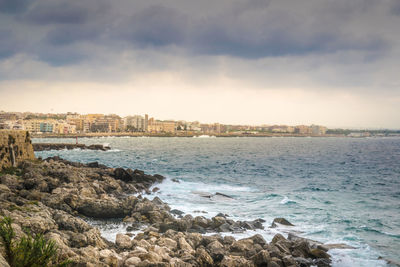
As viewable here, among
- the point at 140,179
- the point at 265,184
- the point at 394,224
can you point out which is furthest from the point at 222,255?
the point at 265,184

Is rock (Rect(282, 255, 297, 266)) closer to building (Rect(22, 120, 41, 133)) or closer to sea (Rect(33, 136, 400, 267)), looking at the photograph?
sea (Rect(33, 136, 400, 267))

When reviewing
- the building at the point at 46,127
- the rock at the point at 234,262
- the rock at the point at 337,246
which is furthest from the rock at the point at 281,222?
the building at the point at 46,127

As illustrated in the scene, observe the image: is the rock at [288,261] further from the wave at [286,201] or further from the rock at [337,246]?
the wave at [286,201]

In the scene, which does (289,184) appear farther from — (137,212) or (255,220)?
(137,212)

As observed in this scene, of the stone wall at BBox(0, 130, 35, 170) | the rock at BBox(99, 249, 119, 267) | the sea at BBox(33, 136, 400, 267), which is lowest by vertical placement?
the sea at BBox(33, 136, 400, 267)

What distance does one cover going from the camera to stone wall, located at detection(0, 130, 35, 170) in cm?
1912

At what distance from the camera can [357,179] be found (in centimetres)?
2870

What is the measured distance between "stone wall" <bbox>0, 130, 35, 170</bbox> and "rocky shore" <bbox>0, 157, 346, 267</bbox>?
5.06 m

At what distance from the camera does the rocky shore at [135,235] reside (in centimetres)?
747

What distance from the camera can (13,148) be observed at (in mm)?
20281

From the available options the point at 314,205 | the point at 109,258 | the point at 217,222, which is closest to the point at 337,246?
the point at 217,222

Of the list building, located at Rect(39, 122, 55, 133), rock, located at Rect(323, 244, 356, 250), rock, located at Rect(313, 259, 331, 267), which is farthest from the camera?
building, located at Rect(39, 122, 55, 133)

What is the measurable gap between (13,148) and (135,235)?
1444 centimetres

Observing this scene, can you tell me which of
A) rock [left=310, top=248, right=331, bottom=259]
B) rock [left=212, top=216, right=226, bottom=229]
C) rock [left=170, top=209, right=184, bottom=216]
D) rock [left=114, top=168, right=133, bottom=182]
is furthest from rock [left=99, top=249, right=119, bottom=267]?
rock [left=114, top=168, right=133, bottom=182]
